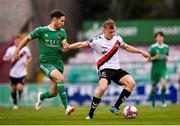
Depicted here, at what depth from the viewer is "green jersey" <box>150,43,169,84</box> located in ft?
86.7

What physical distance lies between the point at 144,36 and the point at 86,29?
3530mm

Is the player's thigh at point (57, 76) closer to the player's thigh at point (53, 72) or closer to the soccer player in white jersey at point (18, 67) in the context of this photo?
the player's thigh at point (53, 72)

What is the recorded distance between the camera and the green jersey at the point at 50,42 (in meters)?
18.8

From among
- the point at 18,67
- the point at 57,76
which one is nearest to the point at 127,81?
the point at 57,76

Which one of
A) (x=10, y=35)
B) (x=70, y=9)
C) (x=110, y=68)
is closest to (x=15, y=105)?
(x=110, y=68)

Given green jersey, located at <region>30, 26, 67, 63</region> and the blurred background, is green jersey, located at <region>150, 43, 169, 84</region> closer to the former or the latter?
green jersey, located at <region>30, 26, 67, 63</region>

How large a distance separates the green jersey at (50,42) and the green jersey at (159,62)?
8000 millimetres

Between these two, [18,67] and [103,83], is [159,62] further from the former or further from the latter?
[103,83]

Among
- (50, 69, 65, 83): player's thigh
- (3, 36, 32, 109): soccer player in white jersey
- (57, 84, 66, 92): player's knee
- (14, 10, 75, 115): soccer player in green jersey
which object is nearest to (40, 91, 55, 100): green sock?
(14, 10, 75, 115): soccer player in green jersey

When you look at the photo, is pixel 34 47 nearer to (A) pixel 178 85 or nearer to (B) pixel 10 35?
(B) pixel 10 35

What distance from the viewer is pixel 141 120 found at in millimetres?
17422

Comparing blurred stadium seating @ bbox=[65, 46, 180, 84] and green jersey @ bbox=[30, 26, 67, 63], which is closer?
green jersey @ bbox=[30, 26, 67, 63]

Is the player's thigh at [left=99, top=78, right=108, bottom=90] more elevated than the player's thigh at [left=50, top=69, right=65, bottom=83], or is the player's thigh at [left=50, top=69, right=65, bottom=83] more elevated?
the player's thigh at [left=50, top=69, right=65, bottom=83]

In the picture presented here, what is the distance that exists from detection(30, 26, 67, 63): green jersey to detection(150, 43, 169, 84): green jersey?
8000 millimetres
